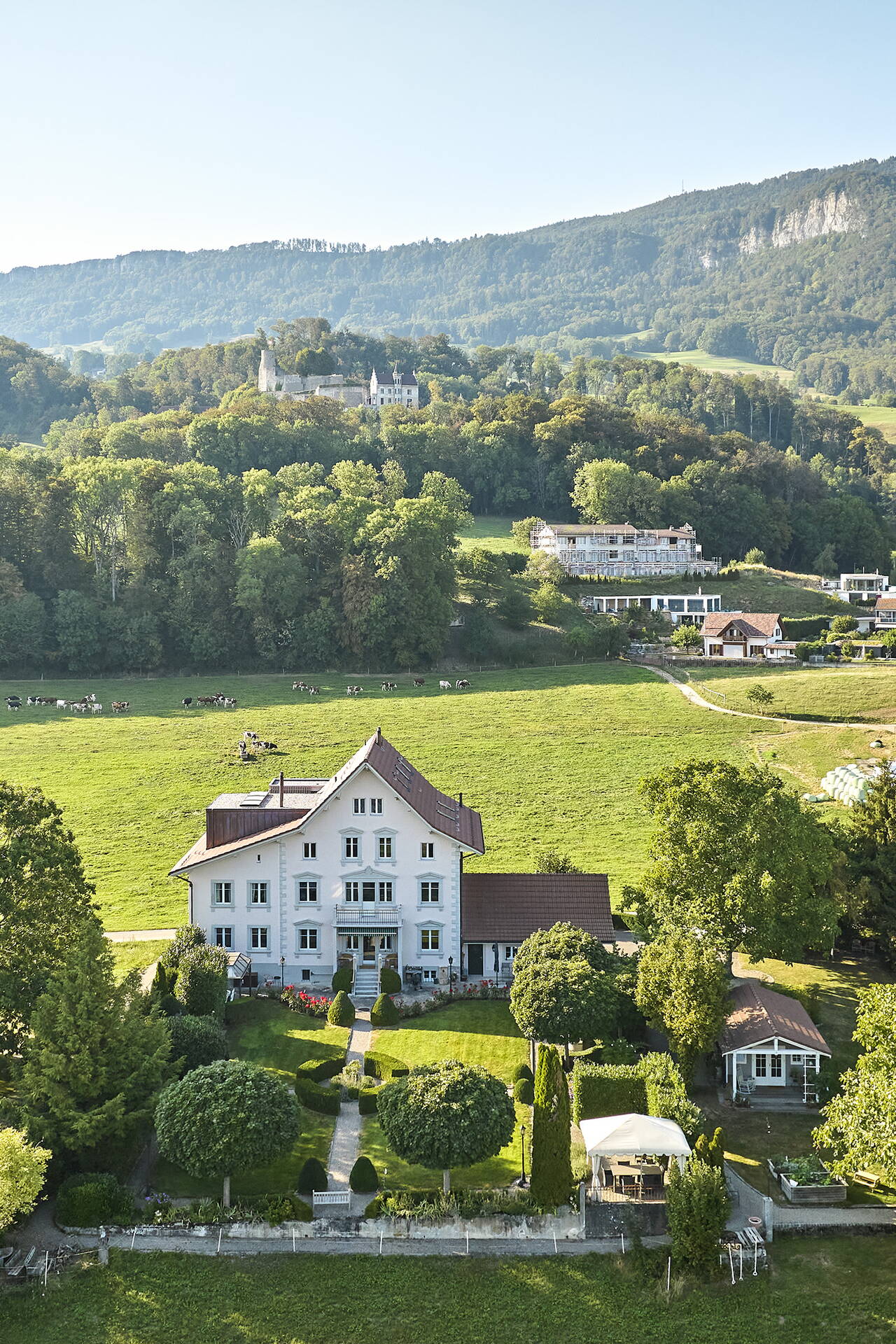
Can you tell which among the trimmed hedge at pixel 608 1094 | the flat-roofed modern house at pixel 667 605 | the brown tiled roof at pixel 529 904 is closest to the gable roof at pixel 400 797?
the brown tiled roof at pixel 529 904

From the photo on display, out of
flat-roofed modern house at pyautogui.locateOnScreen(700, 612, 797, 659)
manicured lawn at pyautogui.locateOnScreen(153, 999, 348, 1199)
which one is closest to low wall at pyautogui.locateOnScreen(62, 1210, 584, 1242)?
manicured lawn at pyautogui.locateOnScreen(153, 999, 348, 1199)

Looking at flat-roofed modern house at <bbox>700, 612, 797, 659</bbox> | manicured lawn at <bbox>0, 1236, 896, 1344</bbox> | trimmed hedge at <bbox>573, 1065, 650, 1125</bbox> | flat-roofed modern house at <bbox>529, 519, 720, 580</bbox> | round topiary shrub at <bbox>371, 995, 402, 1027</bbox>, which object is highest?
flat-roofed modern house at <bbox>529, 519, 720, 580</bbox>

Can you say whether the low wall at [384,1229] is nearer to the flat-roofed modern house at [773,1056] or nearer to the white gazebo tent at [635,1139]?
the white gazebo tent at [635,1139]

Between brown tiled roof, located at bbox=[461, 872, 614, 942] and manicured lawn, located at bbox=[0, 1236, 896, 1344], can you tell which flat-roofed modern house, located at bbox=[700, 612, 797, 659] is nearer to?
brown tiled roof, located at bbox=[461, 872, 614, 942]

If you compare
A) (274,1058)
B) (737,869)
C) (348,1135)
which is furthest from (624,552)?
(348,1135)

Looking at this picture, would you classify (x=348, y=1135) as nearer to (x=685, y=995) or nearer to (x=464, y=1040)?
(x=464, y=1040)

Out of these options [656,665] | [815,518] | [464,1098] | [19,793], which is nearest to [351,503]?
[656,665]

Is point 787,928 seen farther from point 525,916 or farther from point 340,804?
point 340,804
